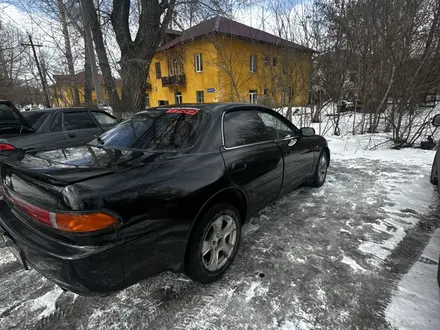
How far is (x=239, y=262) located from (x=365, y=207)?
234 centimetres

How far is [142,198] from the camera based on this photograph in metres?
1.49

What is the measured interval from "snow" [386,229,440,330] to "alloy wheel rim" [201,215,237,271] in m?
1.33

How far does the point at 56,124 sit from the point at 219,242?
181 inches

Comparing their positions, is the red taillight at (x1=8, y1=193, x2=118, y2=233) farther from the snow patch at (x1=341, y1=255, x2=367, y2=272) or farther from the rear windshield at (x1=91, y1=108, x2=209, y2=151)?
the snow patch at (x1=341, y1=255, x2=367, y2=272)

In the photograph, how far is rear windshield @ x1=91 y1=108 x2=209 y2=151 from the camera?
6.85 feet

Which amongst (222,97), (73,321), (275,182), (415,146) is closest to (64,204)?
(73,321)

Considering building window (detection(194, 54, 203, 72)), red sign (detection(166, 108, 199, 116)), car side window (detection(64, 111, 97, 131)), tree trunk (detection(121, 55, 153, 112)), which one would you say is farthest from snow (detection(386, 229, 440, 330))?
building window (detection(194, 54, 203, 72))

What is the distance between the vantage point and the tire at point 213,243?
1.90 meters

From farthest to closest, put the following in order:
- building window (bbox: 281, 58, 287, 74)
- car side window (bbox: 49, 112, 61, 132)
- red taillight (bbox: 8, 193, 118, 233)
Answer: building window (bbox: 281, 58, 287, 74), car side window (bbox: 49, 112, 61, 132), red taillight (bbox: 8, 193, 118, 233)

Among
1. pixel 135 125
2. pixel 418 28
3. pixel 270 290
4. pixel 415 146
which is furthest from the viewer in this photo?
pixel 415 146

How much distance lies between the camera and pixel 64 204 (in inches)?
52.8

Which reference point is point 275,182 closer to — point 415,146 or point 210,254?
point 210,254

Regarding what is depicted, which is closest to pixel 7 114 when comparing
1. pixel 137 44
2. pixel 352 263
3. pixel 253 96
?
pixel 352 263

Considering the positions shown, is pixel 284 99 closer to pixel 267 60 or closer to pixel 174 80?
pixel 267 60
